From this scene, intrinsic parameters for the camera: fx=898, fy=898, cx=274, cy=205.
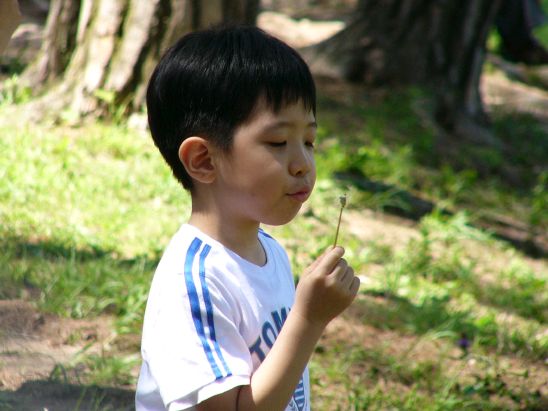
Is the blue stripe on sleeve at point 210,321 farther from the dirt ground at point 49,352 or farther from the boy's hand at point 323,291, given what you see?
the dirt ground at point 49,352

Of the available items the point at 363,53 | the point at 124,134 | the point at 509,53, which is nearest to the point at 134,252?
the point at 124,134

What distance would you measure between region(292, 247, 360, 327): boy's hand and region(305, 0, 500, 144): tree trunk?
521cm

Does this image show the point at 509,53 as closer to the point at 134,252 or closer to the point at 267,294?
the point at 134,252

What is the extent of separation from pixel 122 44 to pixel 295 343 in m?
3.92

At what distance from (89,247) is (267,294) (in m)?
2.21

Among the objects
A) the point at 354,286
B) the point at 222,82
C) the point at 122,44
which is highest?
the point at 222,82

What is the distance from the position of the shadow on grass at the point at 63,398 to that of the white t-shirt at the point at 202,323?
91cm

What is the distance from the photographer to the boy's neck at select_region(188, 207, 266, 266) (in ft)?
6.47

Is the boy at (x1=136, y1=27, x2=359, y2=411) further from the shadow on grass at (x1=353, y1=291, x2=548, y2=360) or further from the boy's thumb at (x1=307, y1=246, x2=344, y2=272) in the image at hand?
the shadow on grass at (x1=353, y1=291, x2=548, y2=360)

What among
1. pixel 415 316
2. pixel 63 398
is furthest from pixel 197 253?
pixel 415 316

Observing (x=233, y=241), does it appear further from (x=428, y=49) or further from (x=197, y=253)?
(x=428, y=49)

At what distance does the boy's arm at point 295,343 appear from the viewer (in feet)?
5.83

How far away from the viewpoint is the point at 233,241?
1.99m

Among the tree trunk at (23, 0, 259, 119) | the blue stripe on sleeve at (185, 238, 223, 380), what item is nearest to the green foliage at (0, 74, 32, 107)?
the tree trunk at (23, 0, 259, 119)
